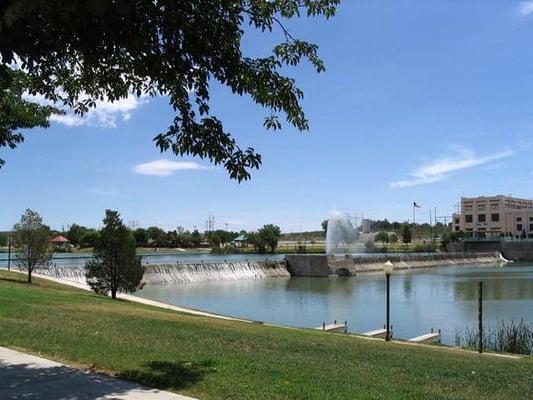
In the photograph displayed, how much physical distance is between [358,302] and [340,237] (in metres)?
92.2

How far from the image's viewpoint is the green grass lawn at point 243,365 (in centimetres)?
695

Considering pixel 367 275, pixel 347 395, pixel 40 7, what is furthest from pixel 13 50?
pixel 367 275

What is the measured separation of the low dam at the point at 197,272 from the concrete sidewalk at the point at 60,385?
43277 mm

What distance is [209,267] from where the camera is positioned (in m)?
69.9

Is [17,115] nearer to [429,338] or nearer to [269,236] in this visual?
[429,338]

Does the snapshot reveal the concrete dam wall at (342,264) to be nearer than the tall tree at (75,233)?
Yes

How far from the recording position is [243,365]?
8094 mm

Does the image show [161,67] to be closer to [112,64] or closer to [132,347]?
[112,64]

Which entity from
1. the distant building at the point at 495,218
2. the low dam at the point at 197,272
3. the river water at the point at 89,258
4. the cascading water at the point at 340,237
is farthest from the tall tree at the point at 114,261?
the distant building at the point at 495,218

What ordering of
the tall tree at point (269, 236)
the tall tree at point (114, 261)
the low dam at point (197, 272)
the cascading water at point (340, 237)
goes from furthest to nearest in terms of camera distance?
the tall tree at point (269, 236)
the cascading water at point (340, 237)
the low dam at point (197, 272)
the tall tree at point (114, 261)

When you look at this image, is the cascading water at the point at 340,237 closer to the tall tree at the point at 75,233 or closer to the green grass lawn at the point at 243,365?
the tall tree at the point at 75,233

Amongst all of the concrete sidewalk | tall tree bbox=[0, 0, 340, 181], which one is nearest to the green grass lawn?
the concrete sidewalk

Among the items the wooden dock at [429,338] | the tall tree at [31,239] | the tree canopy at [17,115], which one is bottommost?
the wooden dock at [429,338]

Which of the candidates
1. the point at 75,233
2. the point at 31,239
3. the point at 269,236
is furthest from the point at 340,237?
the point at 31,239
